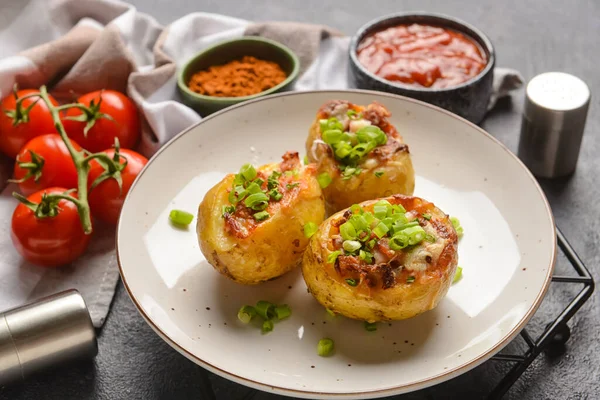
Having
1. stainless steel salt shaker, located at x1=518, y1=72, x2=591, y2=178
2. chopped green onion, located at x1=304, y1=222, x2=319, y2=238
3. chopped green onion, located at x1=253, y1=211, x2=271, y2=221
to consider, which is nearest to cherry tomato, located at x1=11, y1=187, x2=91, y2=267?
chopped green onion, located at x1=253, y1=211, x2=271, y2=221

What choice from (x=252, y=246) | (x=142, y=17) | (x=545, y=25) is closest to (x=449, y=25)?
(x=545, y=25)

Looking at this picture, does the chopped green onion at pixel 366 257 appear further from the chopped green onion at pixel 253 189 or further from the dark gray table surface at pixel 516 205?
the dark gray table surface at pixel 516 205

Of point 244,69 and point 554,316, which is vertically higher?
point 244,69

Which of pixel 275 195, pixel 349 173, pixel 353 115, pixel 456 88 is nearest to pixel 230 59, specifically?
pixel 456 88

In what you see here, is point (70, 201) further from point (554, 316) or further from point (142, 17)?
point (554, 316)

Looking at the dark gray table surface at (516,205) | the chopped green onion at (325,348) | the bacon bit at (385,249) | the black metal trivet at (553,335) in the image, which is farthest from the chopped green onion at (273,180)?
the black metal trivet at (553,335)
